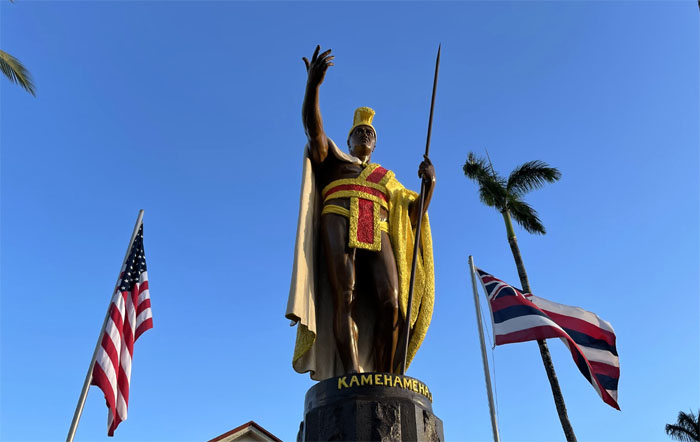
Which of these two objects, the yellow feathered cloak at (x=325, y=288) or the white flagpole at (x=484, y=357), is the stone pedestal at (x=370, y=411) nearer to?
the yellow feathered cloak at (x=325, y=288)

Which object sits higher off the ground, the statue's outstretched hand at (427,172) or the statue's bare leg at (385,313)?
the statue's outstretched hand at (427,172)

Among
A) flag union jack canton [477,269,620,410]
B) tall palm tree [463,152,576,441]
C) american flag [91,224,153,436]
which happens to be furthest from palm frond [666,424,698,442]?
american flag [91,224,153,436]

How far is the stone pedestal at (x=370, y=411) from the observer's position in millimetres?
4000

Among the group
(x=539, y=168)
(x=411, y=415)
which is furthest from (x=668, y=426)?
(x=411, y=415)

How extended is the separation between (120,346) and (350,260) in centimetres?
655

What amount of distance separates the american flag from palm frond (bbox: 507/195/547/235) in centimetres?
1437

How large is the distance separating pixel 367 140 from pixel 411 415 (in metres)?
3.49

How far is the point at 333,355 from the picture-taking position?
559 centimetres

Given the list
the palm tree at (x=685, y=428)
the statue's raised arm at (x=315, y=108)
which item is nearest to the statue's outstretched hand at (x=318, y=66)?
the statue's raised arm at (x=315, y=108)

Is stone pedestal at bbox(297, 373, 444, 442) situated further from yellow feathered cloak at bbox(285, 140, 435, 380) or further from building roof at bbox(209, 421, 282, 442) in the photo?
building roof at bbox(209, 421, 282, 442)

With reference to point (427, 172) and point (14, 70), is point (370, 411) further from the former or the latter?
point (14, 70)

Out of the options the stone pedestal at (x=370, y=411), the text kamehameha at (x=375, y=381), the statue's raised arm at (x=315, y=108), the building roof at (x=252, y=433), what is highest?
the building roof at (x=252, y=433)

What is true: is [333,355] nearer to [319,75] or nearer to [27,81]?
[319,75]

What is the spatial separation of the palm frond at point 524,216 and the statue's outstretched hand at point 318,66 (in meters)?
17.0
